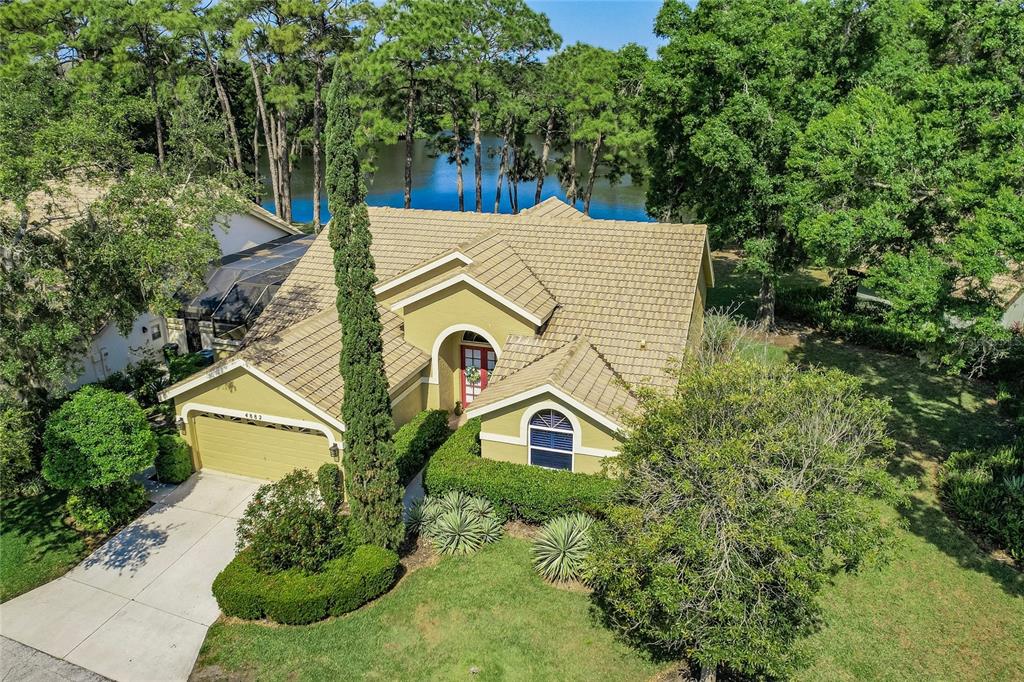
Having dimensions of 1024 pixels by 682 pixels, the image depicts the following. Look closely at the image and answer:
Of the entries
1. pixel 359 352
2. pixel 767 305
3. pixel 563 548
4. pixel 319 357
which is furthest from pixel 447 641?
pixel 767 305

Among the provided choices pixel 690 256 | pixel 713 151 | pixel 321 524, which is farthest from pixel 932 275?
pixel 321 524

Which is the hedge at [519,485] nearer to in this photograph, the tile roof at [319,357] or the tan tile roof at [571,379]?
the tan tile roof at [571,379]

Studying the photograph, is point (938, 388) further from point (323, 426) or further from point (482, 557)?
point (323, 426)

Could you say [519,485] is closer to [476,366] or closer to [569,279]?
[476,366]

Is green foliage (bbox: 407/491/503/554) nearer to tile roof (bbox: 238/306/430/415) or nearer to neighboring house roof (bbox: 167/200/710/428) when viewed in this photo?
neighboring house roof (bbox: 167/200/710/428)

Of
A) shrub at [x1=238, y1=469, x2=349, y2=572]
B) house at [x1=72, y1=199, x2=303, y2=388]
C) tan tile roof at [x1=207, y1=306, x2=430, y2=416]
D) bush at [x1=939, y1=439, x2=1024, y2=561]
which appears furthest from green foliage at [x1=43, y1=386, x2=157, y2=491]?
bush at [x1=939, y1=439, x2=1024, y2=561]
